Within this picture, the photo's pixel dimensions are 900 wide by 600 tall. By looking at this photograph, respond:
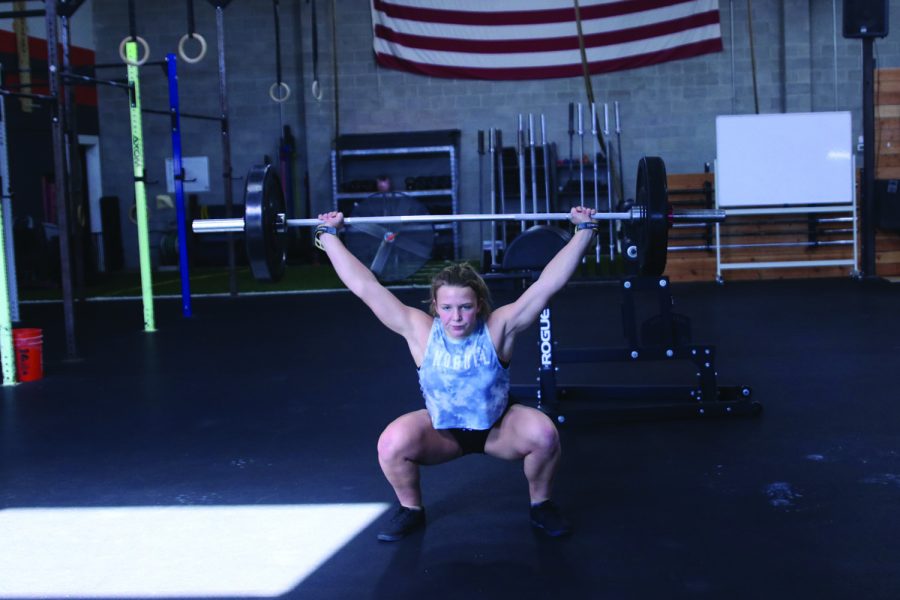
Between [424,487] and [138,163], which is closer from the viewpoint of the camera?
[424,487]

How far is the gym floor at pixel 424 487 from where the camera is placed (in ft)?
6.40

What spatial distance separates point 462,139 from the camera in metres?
10.1

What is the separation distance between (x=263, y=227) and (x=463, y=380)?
2.36 feet

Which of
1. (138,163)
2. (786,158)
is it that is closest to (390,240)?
(138,163)

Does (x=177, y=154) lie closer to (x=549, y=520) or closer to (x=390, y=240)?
(x=390, y=240)

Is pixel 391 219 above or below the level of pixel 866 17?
below

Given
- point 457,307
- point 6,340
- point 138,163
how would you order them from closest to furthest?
point 457,307, point 6,340, point 138,163

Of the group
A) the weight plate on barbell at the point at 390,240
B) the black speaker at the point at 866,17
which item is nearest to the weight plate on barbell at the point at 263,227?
the weight plate on barbell at the point at 390,240

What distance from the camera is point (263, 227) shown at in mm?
2508

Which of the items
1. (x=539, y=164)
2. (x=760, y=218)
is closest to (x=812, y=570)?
(x=760, y=218)

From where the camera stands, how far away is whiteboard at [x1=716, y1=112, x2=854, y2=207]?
24.4 feet

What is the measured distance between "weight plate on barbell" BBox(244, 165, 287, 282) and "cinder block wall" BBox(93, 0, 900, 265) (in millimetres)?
7459

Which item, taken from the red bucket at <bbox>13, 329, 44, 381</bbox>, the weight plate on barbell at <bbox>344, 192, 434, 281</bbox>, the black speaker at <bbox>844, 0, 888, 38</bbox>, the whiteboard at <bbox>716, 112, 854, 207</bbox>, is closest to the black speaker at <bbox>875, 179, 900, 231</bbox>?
the whiteboard at <bbox>716, 112, 854, 207</bbox>

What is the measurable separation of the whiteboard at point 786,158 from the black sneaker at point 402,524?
5799 mm
